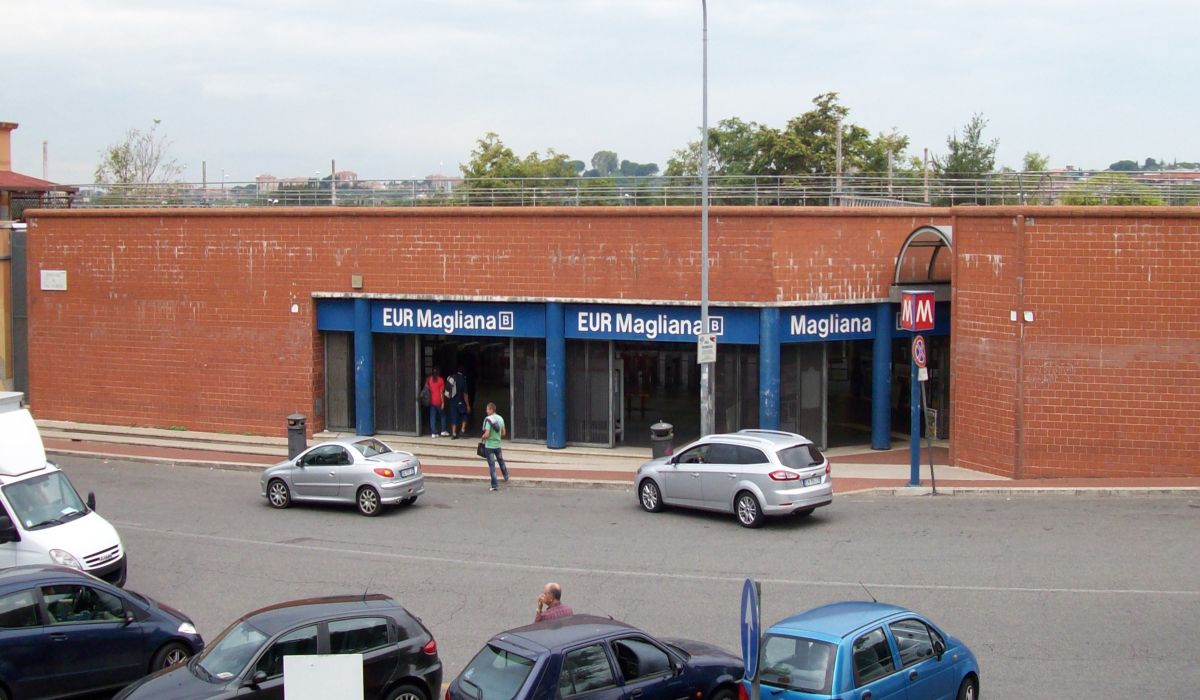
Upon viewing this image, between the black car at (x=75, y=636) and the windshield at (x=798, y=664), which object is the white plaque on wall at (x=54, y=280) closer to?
the black car at (x=75, y=636)

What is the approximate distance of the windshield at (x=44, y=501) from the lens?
15.8 metres

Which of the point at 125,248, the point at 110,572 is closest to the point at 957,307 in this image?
the point at 110,572

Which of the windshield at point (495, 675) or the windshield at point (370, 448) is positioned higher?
the windshield at point (370, 448)

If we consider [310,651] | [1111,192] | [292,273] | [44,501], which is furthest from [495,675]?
[1111,192]

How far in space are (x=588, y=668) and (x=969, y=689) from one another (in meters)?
3.85

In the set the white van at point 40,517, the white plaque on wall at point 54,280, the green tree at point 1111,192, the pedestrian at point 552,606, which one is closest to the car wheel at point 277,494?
the white van at point 40,517

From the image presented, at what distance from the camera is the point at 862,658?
9961mm

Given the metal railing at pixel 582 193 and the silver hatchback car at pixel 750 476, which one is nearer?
the silver hatchback car at pixel 750 476

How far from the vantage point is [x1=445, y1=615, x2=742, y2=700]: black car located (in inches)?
370

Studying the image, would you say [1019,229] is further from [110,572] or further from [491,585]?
[110,572]

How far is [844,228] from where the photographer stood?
2664 centimetres

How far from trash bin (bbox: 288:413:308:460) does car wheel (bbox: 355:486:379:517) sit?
4.74 metres

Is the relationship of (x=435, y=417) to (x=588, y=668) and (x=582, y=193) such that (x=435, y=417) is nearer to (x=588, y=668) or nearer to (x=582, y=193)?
(x=582, y=193)

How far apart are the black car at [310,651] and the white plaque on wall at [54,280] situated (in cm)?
2393
